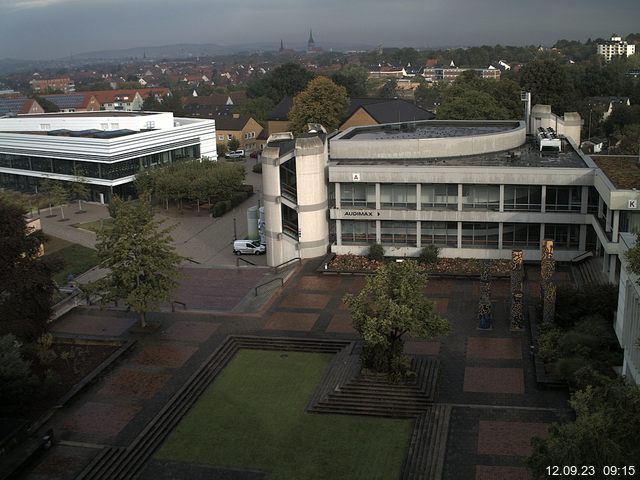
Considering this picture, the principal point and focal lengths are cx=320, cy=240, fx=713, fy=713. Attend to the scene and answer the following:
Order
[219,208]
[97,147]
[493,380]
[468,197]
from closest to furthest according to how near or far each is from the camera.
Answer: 1. [493,380]
2. [468,197]
3. [219,208]
4. [97,147]

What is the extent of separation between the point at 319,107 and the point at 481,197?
141 ft

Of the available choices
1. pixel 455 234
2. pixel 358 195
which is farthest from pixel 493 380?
pixel 358 195

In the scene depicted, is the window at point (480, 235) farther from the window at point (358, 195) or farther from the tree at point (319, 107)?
the tree at point (319, 107)

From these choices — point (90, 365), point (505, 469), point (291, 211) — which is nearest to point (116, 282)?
point (90, 365)

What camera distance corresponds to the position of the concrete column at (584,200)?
128ft

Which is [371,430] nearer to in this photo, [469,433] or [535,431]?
[469,433]

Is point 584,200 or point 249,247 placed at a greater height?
point 584,200

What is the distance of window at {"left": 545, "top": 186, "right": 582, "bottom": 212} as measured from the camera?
130 ft

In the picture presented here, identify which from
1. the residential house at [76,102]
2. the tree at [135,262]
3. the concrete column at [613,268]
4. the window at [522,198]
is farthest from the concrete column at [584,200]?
the residential house at [76,102]

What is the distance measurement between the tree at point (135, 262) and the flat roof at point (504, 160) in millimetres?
15109

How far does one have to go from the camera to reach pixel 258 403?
2638 cm

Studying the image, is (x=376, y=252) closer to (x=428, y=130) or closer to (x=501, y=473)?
(x=428, y=130)

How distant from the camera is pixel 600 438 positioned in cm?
1344

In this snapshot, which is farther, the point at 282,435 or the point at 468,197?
the point at 468,197
